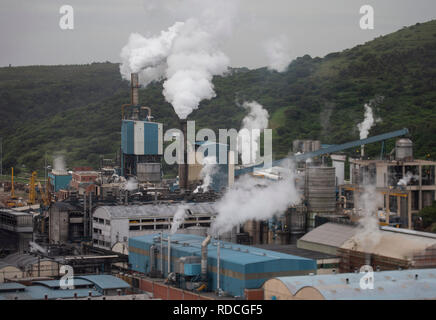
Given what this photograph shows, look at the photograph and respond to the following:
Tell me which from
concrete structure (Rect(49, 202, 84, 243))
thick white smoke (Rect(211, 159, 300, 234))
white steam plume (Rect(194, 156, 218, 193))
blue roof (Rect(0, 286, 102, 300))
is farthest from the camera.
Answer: white steam plume (Rect(194, 156, 218, 193))

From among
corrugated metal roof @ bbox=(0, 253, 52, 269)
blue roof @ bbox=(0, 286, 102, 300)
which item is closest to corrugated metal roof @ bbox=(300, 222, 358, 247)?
blue roof @ bbox=(0, 286, 102, 300)

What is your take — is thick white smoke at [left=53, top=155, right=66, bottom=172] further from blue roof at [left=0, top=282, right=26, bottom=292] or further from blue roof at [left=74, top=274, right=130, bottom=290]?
blue roof at [left=0, top=282, right=26, bottom=292]

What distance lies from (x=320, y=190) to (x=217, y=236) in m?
6.91

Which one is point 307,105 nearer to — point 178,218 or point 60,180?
→ point 60,180

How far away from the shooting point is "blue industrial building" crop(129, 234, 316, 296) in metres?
38.4

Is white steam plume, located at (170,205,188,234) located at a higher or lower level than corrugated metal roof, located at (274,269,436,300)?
higher

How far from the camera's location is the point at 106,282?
129 feet

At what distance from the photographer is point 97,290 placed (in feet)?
125

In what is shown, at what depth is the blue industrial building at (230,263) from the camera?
1511 inches

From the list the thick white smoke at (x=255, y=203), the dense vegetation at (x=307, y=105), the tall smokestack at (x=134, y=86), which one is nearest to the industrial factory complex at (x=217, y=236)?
the tall smokestack at (x=134, y=86)

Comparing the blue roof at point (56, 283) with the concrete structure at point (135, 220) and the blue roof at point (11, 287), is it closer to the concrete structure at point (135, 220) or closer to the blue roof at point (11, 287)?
the blue roof at point (11, 287)

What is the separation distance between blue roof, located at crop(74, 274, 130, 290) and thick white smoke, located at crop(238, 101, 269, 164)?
3808 centimetres
